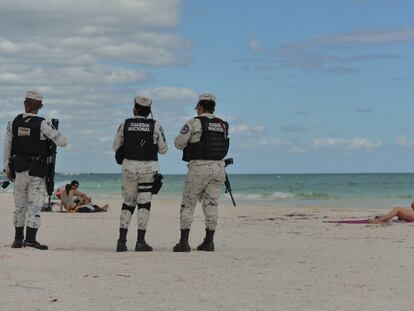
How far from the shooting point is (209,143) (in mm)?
9062

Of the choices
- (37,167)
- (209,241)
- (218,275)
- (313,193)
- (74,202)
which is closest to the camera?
(218,275)

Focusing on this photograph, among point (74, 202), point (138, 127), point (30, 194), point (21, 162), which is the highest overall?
point (138, 127)

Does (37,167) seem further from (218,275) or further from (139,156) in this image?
(218,275)

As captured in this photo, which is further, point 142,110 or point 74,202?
point 74,202

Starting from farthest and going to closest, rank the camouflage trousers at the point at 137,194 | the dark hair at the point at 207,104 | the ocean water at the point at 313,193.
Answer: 1. the ocean water at the point at 313,193
2. the dark hair at the point at 207,104
3. the camouflage trousers at the point at 137,194

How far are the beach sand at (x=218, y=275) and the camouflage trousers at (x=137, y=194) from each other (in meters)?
0.47

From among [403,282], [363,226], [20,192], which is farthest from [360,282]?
[363,226]

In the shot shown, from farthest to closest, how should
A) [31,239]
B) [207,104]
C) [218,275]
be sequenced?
[207,104] < [31,239] < [218,275]

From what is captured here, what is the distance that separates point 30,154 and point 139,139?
4.31 feet

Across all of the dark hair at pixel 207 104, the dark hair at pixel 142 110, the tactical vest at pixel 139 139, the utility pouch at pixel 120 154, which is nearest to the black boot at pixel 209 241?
the tactical vest at pixel 139 139

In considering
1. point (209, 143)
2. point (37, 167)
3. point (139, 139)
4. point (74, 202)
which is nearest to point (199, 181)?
point (209, 143)

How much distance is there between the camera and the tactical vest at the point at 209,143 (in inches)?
356

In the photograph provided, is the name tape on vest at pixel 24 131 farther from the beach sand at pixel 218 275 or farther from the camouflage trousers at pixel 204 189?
the camouflage trousers at pixel 204 189

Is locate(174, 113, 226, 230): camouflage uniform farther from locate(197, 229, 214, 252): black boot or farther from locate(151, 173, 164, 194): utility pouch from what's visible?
locate(151, 173, 164, 194): utility pouch
